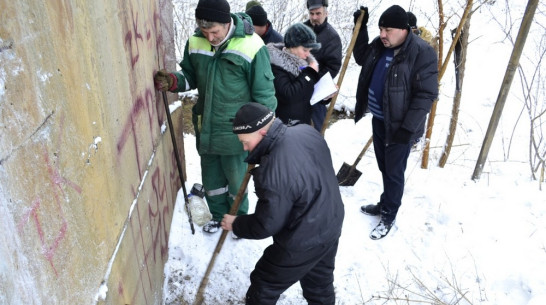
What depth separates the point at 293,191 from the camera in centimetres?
218

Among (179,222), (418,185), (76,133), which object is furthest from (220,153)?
(418,185)

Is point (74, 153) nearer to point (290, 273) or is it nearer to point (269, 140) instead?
point (269, 140)

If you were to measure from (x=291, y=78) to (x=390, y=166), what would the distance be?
117 cm

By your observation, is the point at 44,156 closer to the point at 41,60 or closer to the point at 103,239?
the point at 41,60

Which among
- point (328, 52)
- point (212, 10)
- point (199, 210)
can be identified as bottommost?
point (199, 210)

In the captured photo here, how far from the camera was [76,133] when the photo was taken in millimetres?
1496

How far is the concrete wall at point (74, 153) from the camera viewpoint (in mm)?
1111

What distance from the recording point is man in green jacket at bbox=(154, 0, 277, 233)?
9.43ft

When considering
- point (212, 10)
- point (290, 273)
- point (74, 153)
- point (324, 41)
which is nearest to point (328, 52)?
point (324, 41)

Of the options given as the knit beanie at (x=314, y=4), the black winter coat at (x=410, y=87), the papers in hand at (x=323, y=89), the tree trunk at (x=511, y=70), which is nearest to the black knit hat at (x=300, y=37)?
the papers in hand at (x=323, y=89)

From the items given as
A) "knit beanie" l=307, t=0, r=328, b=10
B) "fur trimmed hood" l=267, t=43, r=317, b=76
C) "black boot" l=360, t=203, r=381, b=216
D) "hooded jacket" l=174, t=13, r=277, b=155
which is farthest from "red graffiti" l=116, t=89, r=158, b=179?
"black boot" l=360, t=203, r=381, b=216

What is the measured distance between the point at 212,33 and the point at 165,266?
6.11 ft

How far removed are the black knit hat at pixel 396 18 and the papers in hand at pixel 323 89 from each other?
28.1 inches

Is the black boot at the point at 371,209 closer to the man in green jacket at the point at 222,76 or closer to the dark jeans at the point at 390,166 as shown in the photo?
the dark jeans at the point at 390,166
